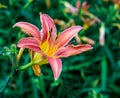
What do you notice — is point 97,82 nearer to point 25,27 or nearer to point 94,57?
point 94,57

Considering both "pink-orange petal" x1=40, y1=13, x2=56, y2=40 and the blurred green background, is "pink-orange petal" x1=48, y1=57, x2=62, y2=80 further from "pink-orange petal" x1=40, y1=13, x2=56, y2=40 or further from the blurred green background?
the blurred green background

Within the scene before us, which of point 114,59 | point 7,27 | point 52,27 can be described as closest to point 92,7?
point 114,59

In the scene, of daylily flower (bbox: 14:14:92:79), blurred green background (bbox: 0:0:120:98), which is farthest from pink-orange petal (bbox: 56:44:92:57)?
blurred green background (bbox: 0:0:120:98)

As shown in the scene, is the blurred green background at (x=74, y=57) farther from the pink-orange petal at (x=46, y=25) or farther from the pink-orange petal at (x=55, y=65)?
the pink-orange petal at (x=55, y=65)

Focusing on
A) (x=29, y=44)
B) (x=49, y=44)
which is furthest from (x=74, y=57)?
(x=29, y=44)

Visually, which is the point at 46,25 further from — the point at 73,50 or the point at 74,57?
the point at 74,57

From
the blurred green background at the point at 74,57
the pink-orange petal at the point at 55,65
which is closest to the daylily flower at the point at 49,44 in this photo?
the pink-orange petal at the point at 55,65

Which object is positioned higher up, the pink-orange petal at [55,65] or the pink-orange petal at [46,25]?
the pink-orange petal at [46,25]
